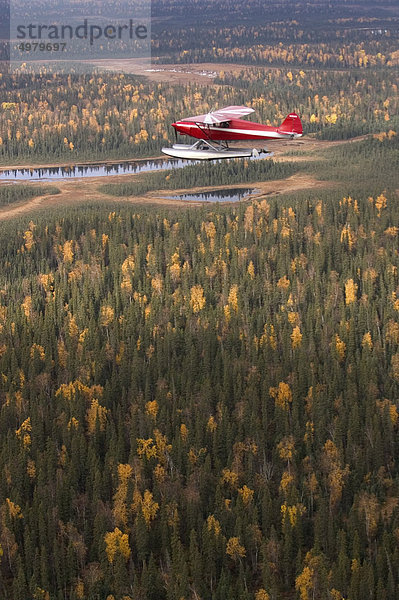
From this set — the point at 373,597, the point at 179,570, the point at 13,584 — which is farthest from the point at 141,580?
the point at 373,597

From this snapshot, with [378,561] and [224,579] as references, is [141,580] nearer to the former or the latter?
[224,579]

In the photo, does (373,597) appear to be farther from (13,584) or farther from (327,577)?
(13,584)

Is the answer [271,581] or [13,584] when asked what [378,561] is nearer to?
[271,581]

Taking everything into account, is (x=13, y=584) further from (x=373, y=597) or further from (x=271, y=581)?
(x=373, y=597)

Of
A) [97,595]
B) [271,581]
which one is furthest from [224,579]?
[97,595]

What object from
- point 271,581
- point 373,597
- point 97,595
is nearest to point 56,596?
point 97,595

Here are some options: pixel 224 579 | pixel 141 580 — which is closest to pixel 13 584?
pixel 141 580
